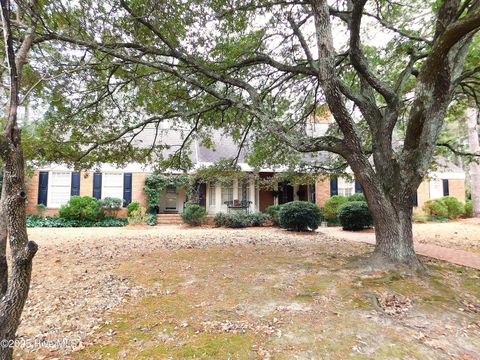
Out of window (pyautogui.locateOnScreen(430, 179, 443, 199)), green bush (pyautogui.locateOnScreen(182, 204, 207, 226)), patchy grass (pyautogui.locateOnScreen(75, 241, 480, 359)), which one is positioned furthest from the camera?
window (pyautogui.locateOnScreen(430, 179, 443, 199))

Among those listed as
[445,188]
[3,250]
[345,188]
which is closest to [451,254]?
[3,250]

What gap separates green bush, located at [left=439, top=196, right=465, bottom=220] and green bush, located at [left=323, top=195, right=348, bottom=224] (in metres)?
7.38

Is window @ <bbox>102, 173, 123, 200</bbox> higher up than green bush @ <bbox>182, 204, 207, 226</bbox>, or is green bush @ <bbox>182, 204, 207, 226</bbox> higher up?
window @ <bbox>102, 173, 123, 200</bbox>

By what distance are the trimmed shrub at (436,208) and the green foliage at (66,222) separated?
18.4 meters

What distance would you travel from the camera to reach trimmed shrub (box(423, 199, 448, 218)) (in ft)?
58.6

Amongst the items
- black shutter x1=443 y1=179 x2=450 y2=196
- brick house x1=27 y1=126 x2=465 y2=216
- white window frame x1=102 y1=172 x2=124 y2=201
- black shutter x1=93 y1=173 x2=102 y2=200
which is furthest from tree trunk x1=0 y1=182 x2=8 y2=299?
black shutter x1=443 y1=179 x2=450 y2=196

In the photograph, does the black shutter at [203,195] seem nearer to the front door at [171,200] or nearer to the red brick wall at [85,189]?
the front door at [171,200]

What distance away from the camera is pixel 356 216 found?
43.4 ft

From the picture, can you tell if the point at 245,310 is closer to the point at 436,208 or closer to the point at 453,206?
the point at 436,208

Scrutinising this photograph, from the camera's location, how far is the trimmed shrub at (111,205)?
53.5 ft

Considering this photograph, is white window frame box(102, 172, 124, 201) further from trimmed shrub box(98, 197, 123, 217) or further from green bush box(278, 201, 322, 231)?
green bush box(278, 201, 322, 231)

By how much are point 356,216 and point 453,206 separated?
945 centimetres

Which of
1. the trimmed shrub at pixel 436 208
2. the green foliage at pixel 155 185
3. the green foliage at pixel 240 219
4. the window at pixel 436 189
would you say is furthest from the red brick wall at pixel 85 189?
the window at pixel 436 189

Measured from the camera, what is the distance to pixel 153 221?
1634 centimetres
